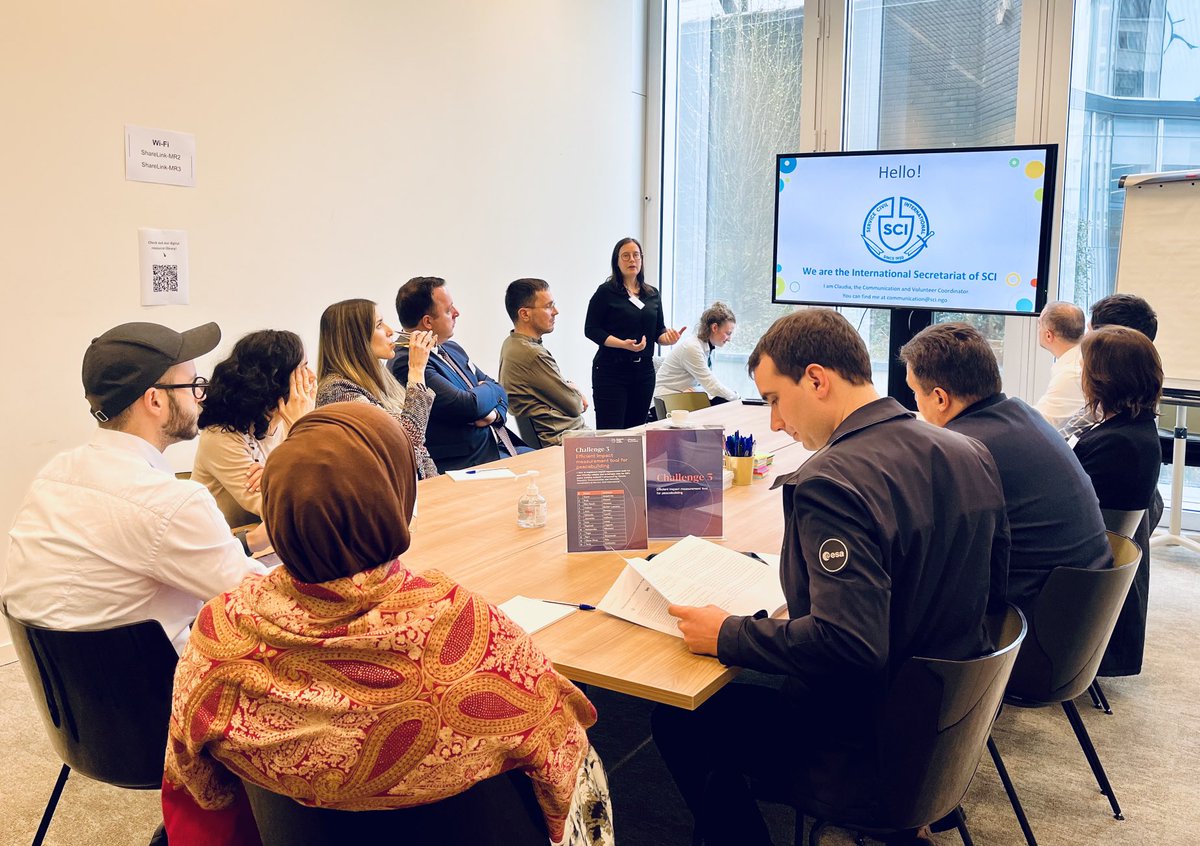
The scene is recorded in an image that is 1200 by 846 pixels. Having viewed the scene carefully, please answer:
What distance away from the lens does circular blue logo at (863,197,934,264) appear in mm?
5824

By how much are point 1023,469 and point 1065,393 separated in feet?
7.36

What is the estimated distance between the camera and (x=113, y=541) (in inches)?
78.0

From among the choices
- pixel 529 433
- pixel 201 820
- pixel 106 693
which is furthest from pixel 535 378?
pixel 201 820

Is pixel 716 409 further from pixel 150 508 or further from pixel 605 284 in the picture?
pixel 150 508

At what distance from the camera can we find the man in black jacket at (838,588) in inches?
67.5

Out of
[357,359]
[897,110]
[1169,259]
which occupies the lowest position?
[357,359]

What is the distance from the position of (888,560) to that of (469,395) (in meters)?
2.82

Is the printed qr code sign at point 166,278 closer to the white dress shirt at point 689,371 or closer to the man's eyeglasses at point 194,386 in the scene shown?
the man's eyeglasses at point 194,386

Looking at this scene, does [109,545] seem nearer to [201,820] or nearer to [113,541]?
[113,541]

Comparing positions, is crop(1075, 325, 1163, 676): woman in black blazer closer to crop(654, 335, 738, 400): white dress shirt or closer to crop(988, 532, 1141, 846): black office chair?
crop(988, 532, 1141, 846): black office chair

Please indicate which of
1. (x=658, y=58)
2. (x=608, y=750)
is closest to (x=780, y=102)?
(x=658, y=58)

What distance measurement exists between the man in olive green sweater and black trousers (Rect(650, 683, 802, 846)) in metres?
2.89

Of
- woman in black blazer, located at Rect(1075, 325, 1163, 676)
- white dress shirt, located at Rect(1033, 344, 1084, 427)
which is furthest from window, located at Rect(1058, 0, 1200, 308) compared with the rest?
woman in black blazer, located at Rect(1075, 325, 1163, 676)

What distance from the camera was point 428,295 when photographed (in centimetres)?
445
